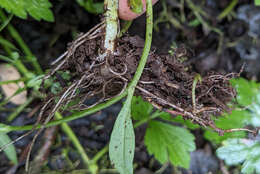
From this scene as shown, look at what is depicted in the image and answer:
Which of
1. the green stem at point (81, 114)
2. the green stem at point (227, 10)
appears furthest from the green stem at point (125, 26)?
the green stem at point (227, 10)

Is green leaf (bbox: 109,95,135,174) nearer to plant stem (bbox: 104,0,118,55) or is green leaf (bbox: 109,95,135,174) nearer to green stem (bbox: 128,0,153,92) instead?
green stem (bbox: 128,0,153,92)

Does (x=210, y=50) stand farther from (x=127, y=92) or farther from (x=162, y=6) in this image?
(x=127, y=92)

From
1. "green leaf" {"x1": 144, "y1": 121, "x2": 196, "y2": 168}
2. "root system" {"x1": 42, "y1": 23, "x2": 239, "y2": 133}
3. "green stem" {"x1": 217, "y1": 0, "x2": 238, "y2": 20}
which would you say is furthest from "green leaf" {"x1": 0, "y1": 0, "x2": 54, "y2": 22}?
"green stem" {"x1": 217, "y1": 0, "x2": 238, "y2": 20}

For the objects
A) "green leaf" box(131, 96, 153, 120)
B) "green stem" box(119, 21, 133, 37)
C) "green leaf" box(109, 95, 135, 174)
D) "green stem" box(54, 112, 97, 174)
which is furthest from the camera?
"green stem" box(54, 112, 97, 174)

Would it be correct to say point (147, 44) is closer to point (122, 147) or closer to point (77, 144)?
point (122, 147)

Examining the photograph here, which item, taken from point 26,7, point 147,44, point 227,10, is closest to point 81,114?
point 147,44

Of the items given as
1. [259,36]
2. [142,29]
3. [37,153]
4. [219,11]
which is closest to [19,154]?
[37,153]
